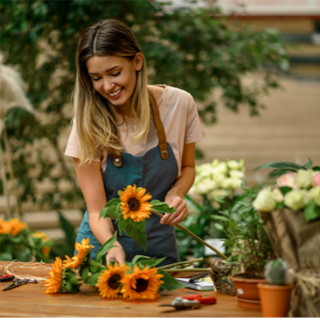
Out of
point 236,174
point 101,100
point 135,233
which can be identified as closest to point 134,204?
point 135,233

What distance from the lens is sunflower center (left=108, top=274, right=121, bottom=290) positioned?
1122 mm

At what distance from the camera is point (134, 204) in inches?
42.8

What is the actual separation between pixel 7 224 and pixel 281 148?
6.38 meters

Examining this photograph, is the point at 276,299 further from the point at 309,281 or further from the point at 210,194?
the point at 210,194

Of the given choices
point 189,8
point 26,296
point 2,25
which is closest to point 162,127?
point 26,296

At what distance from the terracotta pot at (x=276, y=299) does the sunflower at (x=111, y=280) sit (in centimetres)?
35

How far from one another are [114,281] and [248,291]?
1.09 feet

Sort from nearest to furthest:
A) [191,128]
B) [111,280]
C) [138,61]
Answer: [111,280]
[138,61]
[191,128]

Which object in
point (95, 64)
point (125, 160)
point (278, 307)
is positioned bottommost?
point (278, 307)

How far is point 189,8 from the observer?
3.54m

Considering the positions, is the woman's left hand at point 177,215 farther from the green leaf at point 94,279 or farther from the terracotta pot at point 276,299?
the terracotta pot at point 276,299

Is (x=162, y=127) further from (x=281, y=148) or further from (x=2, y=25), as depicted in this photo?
(x=281, y=148)

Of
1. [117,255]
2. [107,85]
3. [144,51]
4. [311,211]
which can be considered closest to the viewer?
[311,211]

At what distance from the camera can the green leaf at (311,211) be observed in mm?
862
